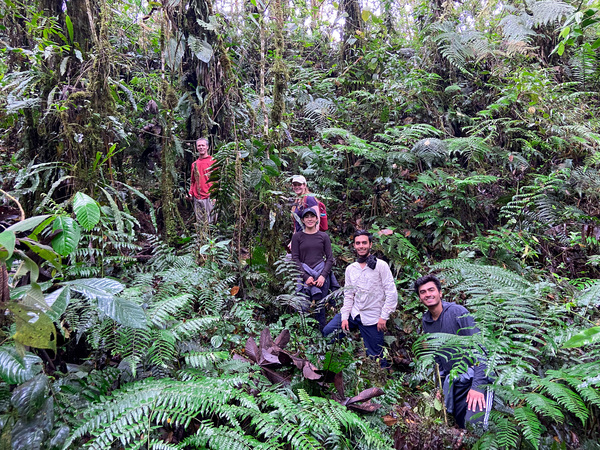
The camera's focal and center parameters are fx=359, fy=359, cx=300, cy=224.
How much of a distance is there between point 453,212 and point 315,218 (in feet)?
9.43

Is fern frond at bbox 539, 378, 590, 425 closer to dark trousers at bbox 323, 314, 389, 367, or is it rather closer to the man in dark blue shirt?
the man in dark blue shirt

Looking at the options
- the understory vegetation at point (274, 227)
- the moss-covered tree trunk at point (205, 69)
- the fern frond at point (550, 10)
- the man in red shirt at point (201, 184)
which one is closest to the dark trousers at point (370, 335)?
the understory vegetation at point (274, 227)

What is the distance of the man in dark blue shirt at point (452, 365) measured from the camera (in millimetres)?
2910

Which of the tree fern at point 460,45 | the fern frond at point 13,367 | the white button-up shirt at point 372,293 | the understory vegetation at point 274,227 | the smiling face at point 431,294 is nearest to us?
the fern frond at point 13,367

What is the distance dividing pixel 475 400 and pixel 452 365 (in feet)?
1.01

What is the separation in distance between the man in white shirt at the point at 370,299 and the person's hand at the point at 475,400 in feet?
4.38

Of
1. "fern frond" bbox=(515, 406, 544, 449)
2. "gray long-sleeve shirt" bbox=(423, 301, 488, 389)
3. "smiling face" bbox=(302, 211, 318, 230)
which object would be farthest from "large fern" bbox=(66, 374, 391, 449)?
"smiling face" bbox=(302, 211, 318, 230)

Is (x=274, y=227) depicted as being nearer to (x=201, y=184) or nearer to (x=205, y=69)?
(x=201, y=184)

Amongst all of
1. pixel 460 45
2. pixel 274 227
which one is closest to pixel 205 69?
pixel 274 227

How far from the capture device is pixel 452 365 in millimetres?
3135

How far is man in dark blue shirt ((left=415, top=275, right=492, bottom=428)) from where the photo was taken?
291cm

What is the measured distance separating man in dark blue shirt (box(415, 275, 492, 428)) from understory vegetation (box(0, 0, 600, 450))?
0.13 m

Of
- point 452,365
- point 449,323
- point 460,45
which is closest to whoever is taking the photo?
point 452,365

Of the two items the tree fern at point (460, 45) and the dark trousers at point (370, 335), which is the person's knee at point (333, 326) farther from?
the tree fern at point (460, 45)
